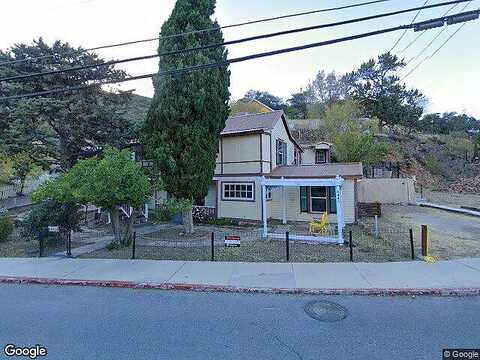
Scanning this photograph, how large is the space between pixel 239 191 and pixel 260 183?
1.90 m

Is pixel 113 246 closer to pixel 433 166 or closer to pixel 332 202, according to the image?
pixel 332 202

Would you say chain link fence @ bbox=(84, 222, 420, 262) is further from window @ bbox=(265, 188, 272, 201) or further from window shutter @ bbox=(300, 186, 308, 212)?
window @ bbox=(265, 188, 272, 201)

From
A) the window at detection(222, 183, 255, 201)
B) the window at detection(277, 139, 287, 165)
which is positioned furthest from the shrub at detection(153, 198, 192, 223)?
the window at detection(277, 139, 287, 165)

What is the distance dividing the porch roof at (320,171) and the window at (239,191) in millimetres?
1459

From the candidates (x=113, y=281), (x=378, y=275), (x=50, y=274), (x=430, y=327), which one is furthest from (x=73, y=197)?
(x=430, y=327)

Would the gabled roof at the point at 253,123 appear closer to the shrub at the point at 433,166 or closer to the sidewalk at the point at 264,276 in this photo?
the sidewalk at the point at 264,276

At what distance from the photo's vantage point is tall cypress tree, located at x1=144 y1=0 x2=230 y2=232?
13867 mm

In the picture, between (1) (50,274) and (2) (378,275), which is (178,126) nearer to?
(1) (50,274)

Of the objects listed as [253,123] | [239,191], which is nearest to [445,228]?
[239,191]

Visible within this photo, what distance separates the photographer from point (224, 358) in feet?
15.1

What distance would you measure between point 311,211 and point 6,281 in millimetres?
14699

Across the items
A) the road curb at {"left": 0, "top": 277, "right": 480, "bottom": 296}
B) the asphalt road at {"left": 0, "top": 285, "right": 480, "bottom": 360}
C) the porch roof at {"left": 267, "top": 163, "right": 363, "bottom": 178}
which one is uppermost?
the porch roof at {"left": 267, "top": 163, "right": 363, "bottom": 178}

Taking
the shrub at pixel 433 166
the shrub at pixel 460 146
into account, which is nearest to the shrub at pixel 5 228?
the shrub at pixel 433 166

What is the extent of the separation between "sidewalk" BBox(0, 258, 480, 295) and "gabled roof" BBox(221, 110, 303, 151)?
415 inches
